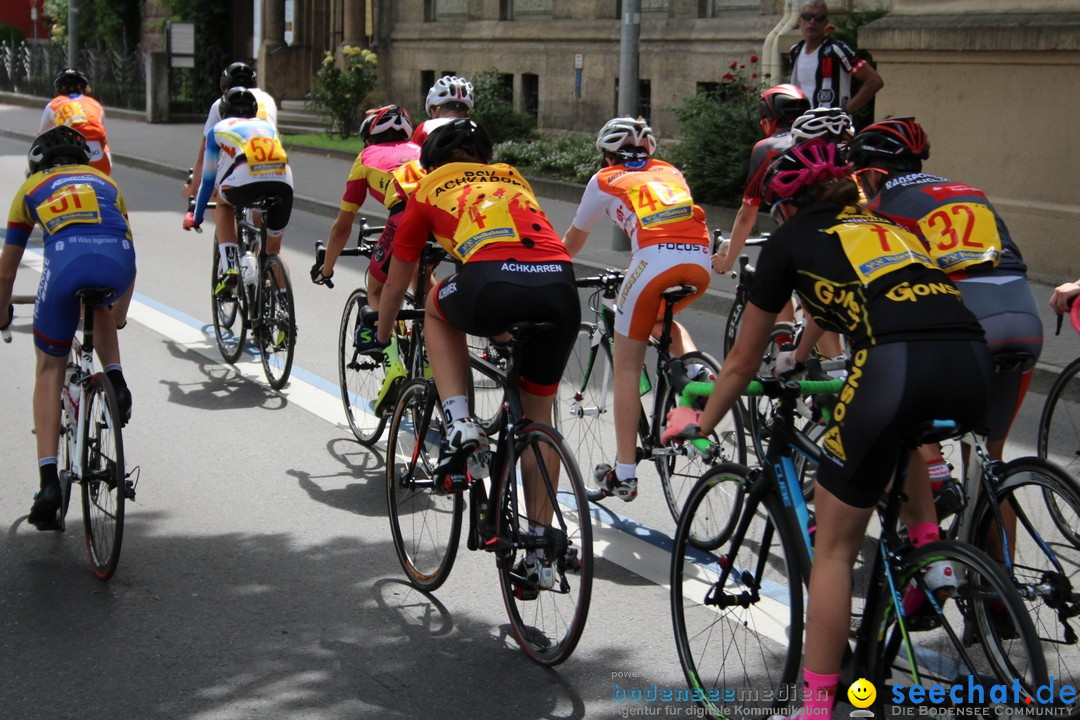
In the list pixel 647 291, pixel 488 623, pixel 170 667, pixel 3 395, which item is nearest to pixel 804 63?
pixel 647 291

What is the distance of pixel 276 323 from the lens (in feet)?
28.9

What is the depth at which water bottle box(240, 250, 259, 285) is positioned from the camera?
9023 mm

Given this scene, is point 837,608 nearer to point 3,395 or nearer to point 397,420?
point 397,420

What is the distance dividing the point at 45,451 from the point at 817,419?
325 centimetres

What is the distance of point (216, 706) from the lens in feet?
14.4

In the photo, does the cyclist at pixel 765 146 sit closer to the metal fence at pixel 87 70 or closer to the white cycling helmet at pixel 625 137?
the white cycling helmet at pixel 625 137

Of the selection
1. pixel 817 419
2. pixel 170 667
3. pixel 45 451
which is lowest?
pixel 170 667

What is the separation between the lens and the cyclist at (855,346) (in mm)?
3568

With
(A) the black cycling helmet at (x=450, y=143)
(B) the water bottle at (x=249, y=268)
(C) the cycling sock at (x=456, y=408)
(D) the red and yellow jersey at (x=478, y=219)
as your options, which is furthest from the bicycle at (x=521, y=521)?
(B) the water bottle at (x=249, y=268)

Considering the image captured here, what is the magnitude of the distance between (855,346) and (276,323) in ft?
18.7

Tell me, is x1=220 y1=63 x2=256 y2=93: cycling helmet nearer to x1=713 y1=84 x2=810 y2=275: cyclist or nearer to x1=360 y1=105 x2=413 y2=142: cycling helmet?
x1=360 y1=105 x2=413 y2=142: cycling helmet

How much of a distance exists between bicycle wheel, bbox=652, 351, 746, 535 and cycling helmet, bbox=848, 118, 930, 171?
4.41 feet

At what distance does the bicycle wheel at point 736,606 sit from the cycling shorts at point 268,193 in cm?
535

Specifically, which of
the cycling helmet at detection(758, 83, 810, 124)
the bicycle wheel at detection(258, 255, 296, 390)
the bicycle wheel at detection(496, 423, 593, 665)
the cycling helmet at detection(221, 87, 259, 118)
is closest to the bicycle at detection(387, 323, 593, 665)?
the bicycle wheel at detection(496, 423, 593, 665)
